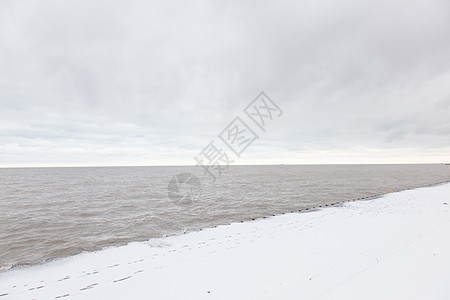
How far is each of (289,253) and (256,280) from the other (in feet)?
7.76

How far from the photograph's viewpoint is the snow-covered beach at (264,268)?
5473mm

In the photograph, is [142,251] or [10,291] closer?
[10,291]

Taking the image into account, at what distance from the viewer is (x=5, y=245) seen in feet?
38.1

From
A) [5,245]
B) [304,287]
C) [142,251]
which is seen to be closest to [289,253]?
[304,287]

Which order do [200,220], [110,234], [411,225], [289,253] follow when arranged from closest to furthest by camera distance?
[289,253]
[411,225]
[110,234]
[200,220]

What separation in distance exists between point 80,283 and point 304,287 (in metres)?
6.66

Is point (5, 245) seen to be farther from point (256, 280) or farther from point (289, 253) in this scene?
point (289, 253)

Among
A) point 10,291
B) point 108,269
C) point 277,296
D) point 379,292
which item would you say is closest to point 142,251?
point 108,269

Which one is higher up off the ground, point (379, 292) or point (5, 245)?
point (379, 292)

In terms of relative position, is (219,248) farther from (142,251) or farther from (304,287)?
(304,287)

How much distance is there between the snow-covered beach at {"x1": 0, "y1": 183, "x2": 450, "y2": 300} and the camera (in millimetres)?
5473

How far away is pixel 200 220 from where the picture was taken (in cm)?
1577

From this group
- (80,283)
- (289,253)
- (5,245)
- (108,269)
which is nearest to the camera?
(80,283)

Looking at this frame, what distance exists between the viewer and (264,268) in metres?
6.71
